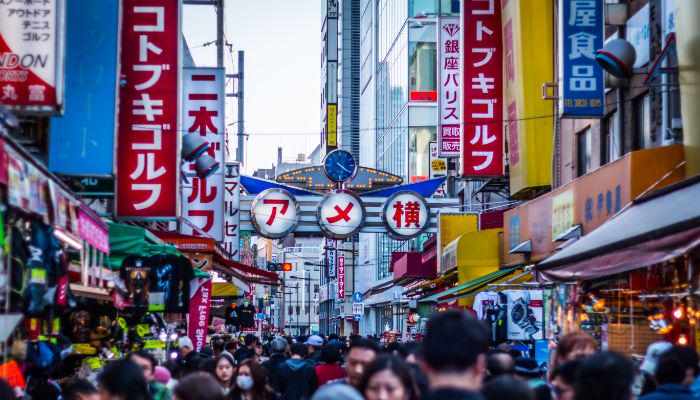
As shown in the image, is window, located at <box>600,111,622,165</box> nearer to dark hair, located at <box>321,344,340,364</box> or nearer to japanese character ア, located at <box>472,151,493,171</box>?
japanese character ア, located at <box>472,151,493,171</box>

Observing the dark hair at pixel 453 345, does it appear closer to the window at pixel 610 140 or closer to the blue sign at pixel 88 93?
the blue sign at pixel 88 93

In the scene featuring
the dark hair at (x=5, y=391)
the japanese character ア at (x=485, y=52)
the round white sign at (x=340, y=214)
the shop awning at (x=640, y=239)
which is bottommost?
the dark hair at (x=5, y=391)

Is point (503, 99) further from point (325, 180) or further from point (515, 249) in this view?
point (325, 180)

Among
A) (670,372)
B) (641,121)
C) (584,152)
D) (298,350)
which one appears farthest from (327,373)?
(584,152)

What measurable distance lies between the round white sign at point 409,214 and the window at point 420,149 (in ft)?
58.7

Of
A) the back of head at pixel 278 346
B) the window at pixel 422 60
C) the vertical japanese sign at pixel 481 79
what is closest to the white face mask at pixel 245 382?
the back of head at pixel 278 346

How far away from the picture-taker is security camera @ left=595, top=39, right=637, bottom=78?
60.8 ft

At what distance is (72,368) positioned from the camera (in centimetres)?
1482

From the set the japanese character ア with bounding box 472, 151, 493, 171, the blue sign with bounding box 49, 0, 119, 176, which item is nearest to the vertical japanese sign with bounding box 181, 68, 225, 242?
the japanese character ア with bounding box 472, 151, 493, 171

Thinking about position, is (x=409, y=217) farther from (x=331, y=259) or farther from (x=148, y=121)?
(x=331, y=259)

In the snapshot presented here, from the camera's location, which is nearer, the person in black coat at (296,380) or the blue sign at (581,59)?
the person in black coat at (296,380)

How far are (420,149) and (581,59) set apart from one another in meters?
35.7

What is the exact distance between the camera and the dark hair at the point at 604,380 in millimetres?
5898

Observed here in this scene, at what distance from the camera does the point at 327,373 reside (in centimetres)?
1429
